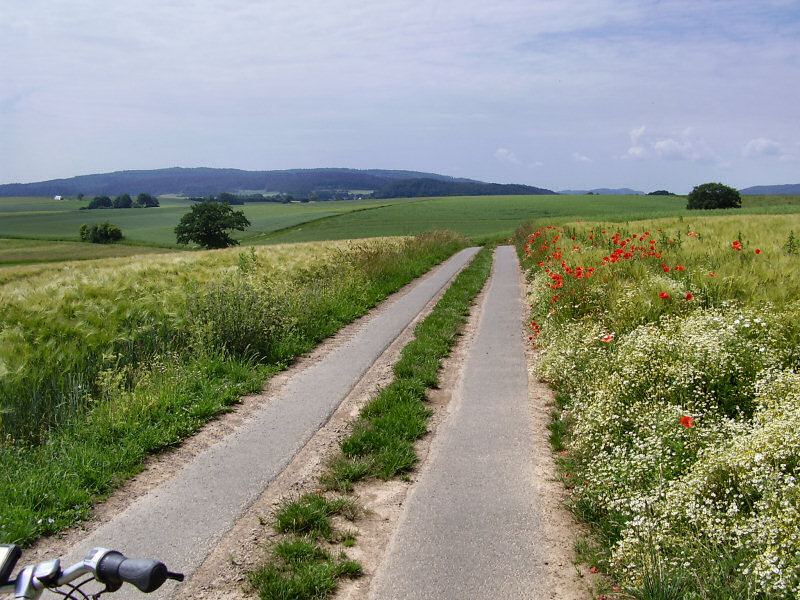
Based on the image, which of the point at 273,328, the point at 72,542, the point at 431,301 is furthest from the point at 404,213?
the point at 72,542

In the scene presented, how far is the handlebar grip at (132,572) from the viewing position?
1413 millimetres

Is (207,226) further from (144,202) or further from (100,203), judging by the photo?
(144,202)

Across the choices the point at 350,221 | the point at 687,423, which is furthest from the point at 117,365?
the point at 350,221

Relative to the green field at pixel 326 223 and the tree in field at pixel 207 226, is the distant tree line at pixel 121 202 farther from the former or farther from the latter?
the tree in field at pixel 207 226

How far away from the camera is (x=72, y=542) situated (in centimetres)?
406

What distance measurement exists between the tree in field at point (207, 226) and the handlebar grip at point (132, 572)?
65027 mm

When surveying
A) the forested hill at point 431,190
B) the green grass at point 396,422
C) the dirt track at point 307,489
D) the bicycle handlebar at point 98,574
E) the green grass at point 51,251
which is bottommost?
the green grass at point 51,251

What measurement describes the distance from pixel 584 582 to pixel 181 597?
93.6 inches

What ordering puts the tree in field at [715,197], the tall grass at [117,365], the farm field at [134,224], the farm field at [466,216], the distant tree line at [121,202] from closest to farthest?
the tall grass at [117,365], the farm field at [466,216], the farm field at [134,224], the tree in field at [715,197], the distant tree line at [121,202]

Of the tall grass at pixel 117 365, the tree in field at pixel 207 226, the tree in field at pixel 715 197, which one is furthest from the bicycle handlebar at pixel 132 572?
the tree in field at pixel 715 197

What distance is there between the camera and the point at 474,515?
14.2 feet

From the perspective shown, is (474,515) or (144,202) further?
(144,202)

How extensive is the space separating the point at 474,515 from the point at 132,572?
3242mm

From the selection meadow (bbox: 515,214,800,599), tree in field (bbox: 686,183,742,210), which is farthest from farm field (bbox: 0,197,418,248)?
meadow (bbox: 515,214,800,599)
